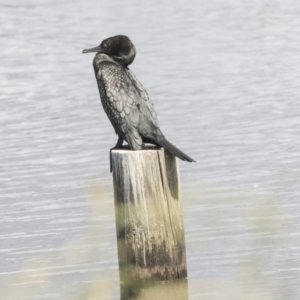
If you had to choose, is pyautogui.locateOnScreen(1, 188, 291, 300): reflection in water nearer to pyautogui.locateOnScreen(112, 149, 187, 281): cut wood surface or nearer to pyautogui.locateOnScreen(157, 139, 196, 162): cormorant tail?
pyautogui.locateOnScreen(112, 149, 187, 281): cut wood surface

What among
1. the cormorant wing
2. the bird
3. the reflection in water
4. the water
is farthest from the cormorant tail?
the reflection in water

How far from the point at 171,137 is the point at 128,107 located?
3926 millimetres

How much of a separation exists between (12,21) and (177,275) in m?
11.8

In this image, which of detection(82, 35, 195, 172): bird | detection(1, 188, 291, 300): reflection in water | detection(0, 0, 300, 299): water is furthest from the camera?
detection(82, 35, 195, 172): bird

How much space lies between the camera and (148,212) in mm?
6078

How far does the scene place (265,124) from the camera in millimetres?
10805

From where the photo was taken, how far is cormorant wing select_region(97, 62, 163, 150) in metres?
6.40

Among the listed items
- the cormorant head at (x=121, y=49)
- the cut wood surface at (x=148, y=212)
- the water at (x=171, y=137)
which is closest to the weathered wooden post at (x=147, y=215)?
the cut wood surface at (x=148, y=212)

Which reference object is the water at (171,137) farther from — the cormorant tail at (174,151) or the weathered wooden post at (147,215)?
the cormorant tail at (174,151)

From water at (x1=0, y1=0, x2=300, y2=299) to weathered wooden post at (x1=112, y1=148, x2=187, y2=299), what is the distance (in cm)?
13

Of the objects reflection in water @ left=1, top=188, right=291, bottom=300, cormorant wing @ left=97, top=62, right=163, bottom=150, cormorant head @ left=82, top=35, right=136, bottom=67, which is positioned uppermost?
cormorant head @ left=82, top=35, right=136, bottom=67

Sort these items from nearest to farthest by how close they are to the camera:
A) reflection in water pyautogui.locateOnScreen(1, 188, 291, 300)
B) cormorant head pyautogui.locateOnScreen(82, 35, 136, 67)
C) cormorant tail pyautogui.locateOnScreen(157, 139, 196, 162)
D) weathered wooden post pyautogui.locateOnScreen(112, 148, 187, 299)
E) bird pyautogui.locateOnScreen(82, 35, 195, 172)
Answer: reflection in water pyautogui.locateOnScreen(1, 188, 291, 300), weathered wooden post pyautogui.locateOnScreen(112, 148, 187, 299), cormorant tail pyautogui.locateOnScreen(157, 139, 196, 162), bird pyautogui.locateOnScreen(82, 35, 195, 172), cormorant head pyautogui.locateOnScreen(82, 35, 136, 67)

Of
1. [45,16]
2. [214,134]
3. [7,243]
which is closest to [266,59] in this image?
[214,134]

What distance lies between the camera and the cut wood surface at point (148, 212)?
6.02 meters
